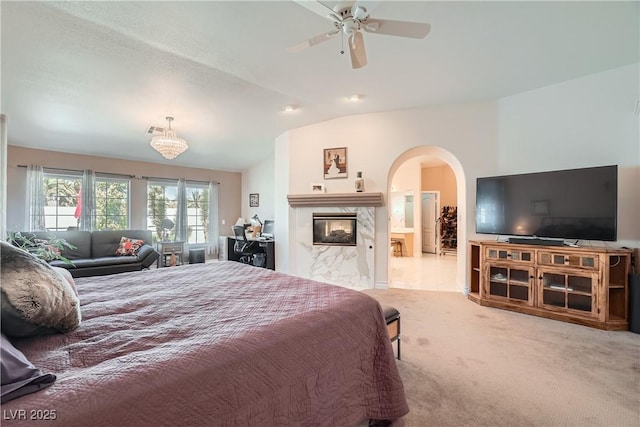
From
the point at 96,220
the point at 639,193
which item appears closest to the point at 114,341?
the point at 639,193

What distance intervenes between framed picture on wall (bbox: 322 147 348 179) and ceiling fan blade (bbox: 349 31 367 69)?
2.42 m

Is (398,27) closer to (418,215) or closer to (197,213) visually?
(197,213)

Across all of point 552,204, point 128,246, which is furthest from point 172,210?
point 552,204

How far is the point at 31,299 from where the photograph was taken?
3.34ft

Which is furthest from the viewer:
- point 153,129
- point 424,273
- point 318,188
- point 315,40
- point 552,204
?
point 424,273

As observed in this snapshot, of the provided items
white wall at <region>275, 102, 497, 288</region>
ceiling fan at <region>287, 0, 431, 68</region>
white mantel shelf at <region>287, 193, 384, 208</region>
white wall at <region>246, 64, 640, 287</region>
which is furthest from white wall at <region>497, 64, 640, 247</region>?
ceiling fan at <region>287, 0, 431, 68</region>

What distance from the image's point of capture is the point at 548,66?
3105mm

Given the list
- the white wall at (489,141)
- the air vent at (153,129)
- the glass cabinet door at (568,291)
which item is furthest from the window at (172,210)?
the glass cabinet door at (568,291)

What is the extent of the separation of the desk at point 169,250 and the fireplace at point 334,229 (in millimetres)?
3058

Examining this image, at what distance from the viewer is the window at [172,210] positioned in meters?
6.20

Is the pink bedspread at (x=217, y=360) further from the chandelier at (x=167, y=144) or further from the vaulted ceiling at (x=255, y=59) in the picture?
the chandelier at (x=167, y=144)

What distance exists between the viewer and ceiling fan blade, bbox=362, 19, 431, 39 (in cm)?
193

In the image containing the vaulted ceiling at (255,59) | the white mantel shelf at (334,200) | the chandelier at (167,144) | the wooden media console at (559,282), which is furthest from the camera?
the white mantel shelf at (334,200)

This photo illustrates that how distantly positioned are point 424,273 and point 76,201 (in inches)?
271
